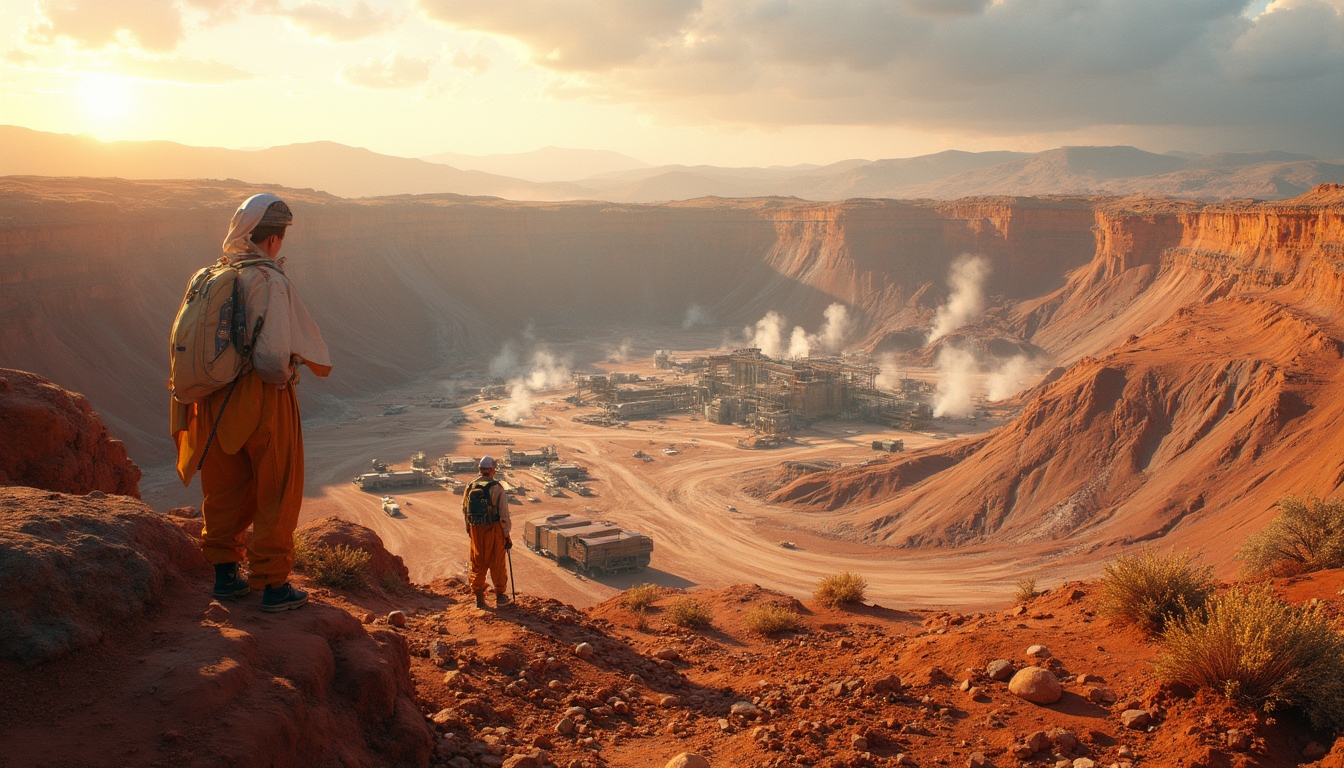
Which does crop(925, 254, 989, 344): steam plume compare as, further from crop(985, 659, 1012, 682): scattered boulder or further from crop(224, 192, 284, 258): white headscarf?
crop(224, 192, 284, 258): white headscarf

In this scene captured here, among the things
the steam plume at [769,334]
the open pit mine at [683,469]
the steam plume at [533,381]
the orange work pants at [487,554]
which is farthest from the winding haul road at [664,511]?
the steam plume at [769,334]

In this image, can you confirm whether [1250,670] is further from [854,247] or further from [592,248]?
[592,248]

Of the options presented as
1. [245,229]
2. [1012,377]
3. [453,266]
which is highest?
[245,229]

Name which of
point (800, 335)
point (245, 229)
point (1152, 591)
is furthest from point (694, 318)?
point (245, 229)

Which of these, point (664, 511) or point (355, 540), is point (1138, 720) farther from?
point (664, 511)

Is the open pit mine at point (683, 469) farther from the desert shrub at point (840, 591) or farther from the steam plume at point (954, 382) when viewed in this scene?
the steam plume at point (954, 382)
